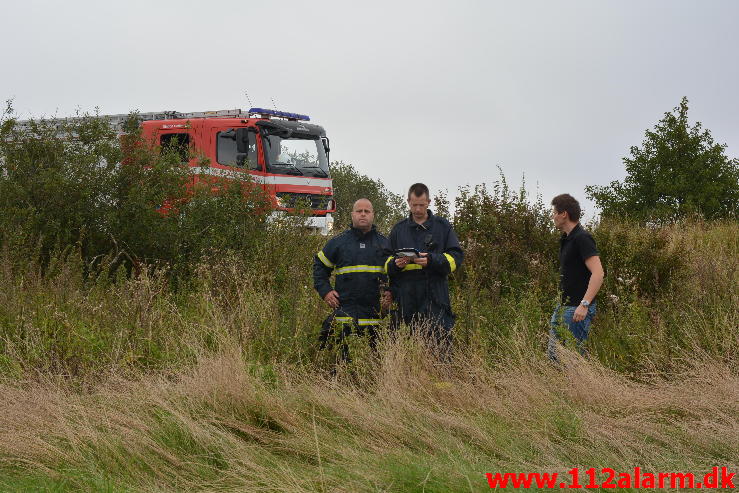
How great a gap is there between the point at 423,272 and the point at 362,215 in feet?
2.41

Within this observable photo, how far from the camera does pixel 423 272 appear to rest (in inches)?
269

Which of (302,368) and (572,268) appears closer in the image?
(302,368)

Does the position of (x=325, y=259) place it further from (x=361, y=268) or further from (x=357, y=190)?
(x=357, y=190)

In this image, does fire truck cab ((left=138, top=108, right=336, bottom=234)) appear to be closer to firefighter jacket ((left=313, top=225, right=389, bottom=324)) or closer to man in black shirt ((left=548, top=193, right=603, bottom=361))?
firefighter jacket ((left=313, top=225, right=389, bottom=324))

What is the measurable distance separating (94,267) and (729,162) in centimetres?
2165

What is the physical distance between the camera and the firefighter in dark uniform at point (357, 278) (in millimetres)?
6902

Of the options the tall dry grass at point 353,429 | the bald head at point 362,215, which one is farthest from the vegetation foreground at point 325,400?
the bald head at point 362,215

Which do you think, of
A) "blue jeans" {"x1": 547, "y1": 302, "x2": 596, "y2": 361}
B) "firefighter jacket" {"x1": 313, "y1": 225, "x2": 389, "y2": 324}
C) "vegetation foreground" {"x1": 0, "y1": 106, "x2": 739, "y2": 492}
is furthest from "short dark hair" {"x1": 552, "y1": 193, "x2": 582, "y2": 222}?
"firefighter jacket" {"x1": 313, "y1": 225, "x2": 389, "y2": 324}

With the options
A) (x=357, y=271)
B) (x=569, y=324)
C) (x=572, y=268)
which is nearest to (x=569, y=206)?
(x=572, y=268)

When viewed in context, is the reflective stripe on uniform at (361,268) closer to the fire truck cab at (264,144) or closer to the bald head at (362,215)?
the bald head at (362,215)

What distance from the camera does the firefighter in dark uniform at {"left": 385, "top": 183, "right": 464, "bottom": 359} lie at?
6.75m

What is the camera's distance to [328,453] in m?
4.71

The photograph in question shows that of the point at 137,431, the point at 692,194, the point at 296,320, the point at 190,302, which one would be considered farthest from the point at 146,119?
the point at 692,194

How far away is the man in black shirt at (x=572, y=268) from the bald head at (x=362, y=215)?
1.61 metres
